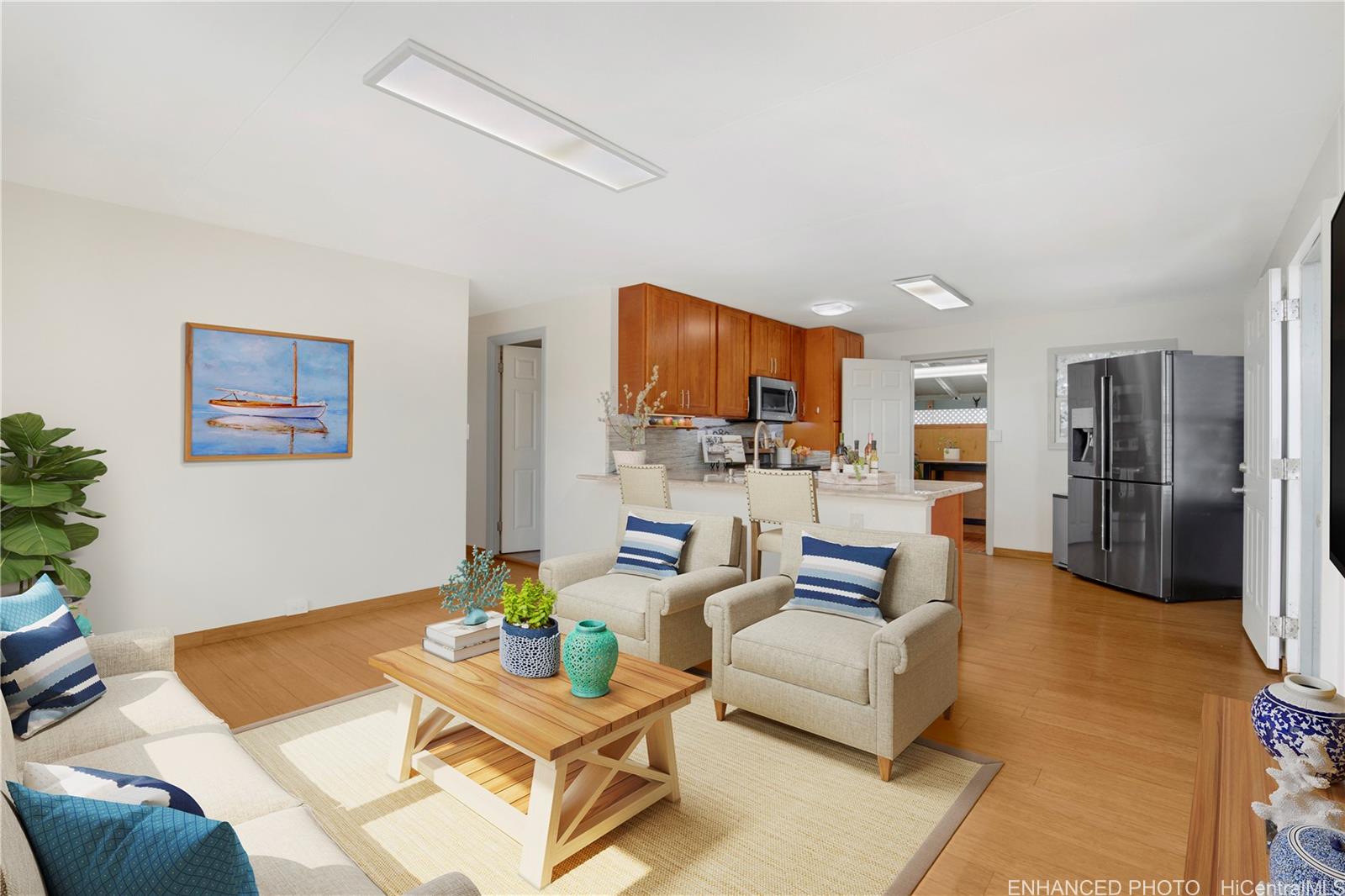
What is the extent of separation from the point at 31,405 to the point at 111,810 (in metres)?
3.46

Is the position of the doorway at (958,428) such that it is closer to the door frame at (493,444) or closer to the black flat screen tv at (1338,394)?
the door frame at (493,444)

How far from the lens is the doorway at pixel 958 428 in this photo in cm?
738

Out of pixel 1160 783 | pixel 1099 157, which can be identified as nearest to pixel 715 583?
pixel 1160 783

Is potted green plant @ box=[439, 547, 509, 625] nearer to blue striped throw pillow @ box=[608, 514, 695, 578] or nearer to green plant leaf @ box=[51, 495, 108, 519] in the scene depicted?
blue striped throw pillow @ box=[608, 514, 695, 578]

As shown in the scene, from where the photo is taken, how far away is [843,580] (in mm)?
2836

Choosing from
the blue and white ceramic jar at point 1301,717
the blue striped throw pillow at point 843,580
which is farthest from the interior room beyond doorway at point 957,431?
the blue and white ceramic jar at point 1301,717

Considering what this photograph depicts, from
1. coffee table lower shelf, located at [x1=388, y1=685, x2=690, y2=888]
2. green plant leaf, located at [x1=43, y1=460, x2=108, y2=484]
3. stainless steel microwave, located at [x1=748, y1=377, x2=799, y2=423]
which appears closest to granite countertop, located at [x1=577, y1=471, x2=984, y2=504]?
stainless steel microwave, located at [x1=748, y1=377, x2=799, y2=423]

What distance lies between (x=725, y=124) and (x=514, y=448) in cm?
469

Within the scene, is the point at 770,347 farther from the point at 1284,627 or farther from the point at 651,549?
the point at 1284,627

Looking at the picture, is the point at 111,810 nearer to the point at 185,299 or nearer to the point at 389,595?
the point at 185,299

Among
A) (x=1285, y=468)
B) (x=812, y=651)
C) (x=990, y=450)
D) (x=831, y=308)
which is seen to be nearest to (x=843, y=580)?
(x=812, y=651)

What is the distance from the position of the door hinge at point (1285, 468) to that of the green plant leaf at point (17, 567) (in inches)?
220

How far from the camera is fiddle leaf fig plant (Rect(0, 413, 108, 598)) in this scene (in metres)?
2.86

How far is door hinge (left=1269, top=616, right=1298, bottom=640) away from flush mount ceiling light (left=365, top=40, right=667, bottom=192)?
145 inches
